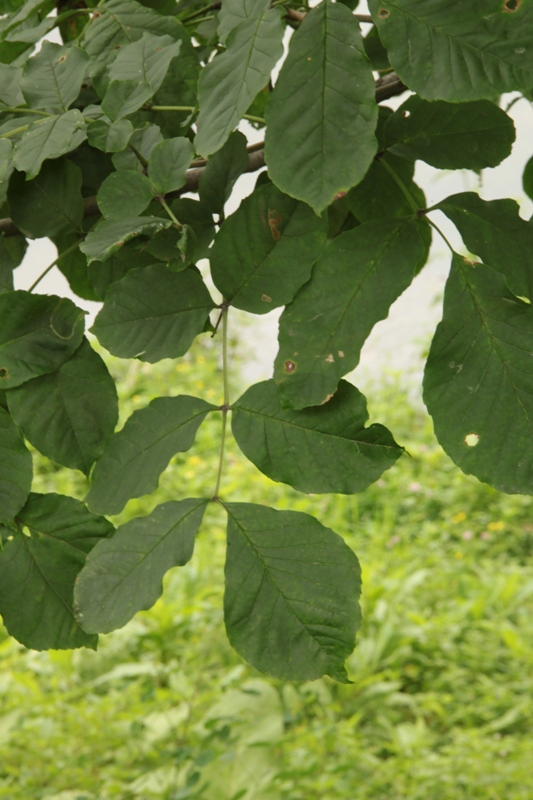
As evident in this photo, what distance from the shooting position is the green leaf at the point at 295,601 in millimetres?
525

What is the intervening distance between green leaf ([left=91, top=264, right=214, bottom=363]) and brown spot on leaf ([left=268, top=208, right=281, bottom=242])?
0.07 metres

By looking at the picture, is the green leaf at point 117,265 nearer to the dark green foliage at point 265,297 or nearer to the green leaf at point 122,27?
the dark green foliage at point 265,297

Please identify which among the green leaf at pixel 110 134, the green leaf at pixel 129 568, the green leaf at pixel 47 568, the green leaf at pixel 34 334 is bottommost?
the green leaf at pixel 47 568

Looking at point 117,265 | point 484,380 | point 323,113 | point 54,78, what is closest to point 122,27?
point 54,78

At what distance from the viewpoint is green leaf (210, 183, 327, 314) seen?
1.80ft

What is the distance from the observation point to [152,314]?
58 centimetres

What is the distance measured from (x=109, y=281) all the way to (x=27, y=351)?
10cm

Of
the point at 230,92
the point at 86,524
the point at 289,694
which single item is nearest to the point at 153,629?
the point at 289,694

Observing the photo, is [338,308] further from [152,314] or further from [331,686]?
[331,686]

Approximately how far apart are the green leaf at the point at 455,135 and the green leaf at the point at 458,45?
108 mm

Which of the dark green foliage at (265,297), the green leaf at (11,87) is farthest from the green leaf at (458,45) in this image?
the green leaf at (11,87)

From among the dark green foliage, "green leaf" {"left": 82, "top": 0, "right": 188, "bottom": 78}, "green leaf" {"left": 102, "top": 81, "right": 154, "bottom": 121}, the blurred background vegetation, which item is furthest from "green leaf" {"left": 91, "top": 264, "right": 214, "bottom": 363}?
the blurred background vegetation

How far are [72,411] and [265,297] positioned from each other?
17 centimetres

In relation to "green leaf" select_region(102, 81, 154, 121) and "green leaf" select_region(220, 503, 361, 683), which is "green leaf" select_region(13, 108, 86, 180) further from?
"green leaf" select_region(220, 503, 361, 683)
